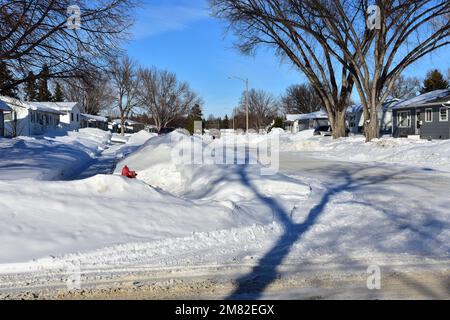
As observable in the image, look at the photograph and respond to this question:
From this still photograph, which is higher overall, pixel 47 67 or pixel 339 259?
pixel 47 67

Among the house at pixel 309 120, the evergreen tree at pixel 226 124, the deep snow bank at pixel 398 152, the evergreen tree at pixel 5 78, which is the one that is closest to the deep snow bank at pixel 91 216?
the evergreen tree at pixel 5 78

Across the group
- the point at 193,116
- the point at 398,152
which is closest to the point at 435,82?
the point at 193,116

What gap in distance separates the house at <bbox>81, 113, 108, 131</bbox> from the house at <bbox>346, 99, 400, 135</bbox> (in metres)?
40.6

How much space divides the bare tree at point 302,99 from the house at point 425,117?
166 ft

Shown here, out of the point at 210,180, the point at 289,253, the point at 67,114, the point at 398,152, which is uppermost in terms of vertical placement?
the point at 67,114

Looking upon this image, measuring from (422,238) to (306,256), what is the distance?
197cm

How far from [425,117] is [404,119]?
5.05m

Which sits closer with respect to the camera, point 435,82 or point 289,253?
point 289,253

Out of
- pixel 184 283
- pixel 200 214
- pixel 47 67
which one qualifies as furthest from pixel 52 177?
pixel 184 283

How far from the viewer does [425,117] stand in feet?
120

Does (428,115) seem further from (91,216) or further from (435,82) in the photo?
Result: (91,216)

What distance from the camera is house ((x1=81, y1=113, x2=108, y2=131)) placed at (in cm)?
7222
